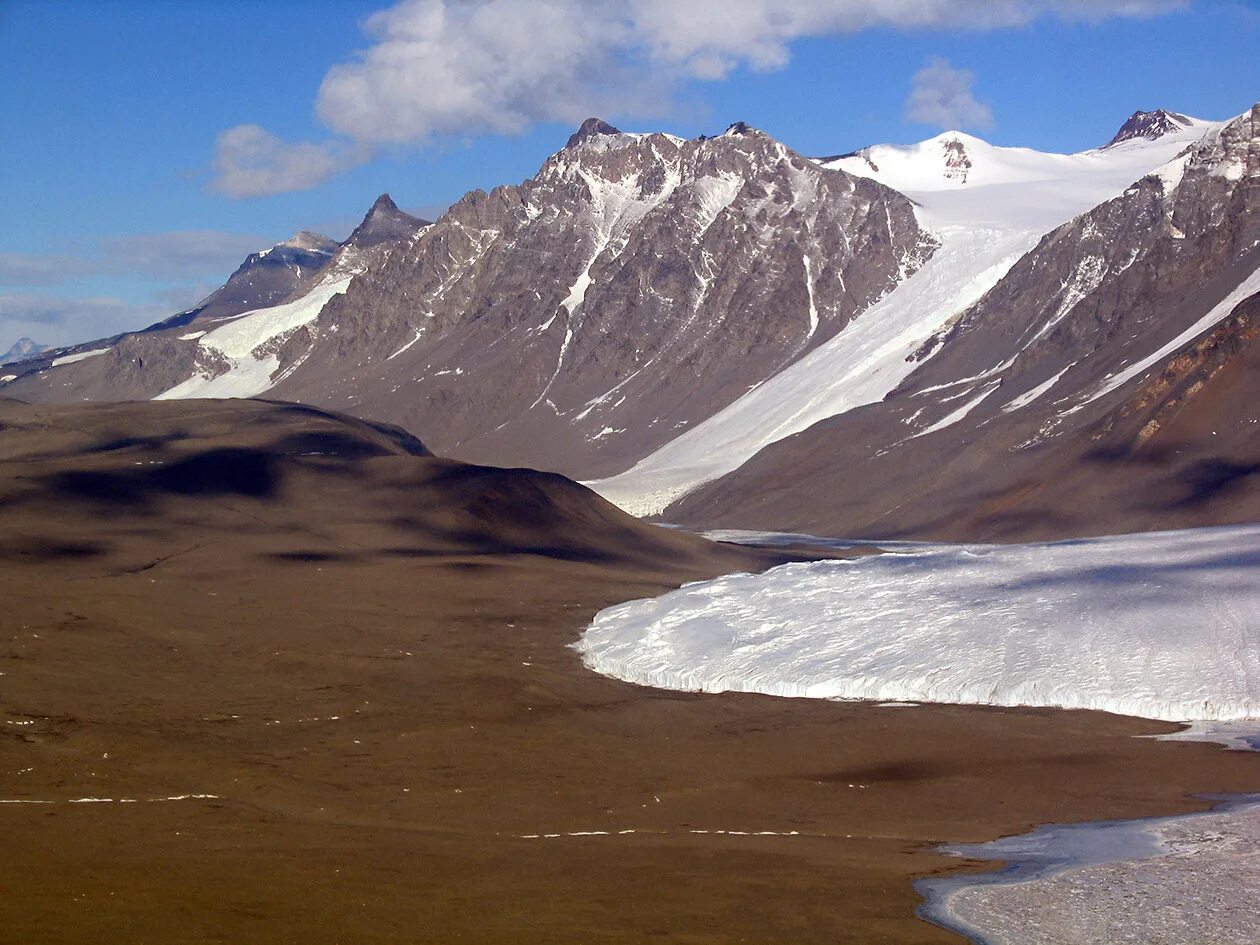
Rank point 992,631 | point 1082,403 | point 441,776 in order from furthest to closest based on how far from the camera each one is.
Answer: point 1082,403 → point 992,631 → point 441,776

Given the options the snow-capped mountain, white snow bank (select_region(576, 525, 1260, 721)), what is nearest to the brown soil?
white snow bank (select_region(576, 525, 1260, 721))

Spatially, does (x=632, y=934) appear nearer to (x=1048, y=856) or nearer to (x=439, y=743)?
(x=1048, y=856)

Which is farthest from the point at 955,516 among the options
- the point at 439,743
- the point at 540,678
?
the point at 439,743

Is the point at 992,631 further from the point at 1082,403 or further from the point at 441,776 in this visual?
the point at 1082,403

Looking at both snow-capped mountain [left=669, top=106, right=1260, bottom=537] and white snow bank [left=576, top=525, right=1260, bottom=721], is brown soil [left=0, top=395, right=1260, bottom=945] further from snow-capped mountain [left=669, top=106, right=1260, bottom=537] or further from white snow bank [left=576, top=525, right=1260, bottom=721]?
snow-capped mountain [left=669, top=106, right=1260, bottom=537]

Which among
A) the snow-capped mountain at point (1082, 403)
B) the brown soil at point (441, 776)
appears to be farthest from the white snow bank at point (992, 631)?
the snow-capped mountain at point (1082, 403)

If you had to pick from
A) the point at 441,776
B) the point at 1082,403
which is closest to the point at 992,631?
the point at 441,776

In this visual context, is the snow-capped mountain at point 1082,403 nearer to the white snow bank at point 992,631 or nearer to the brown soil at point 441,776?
the white snow bank at point 992,631
